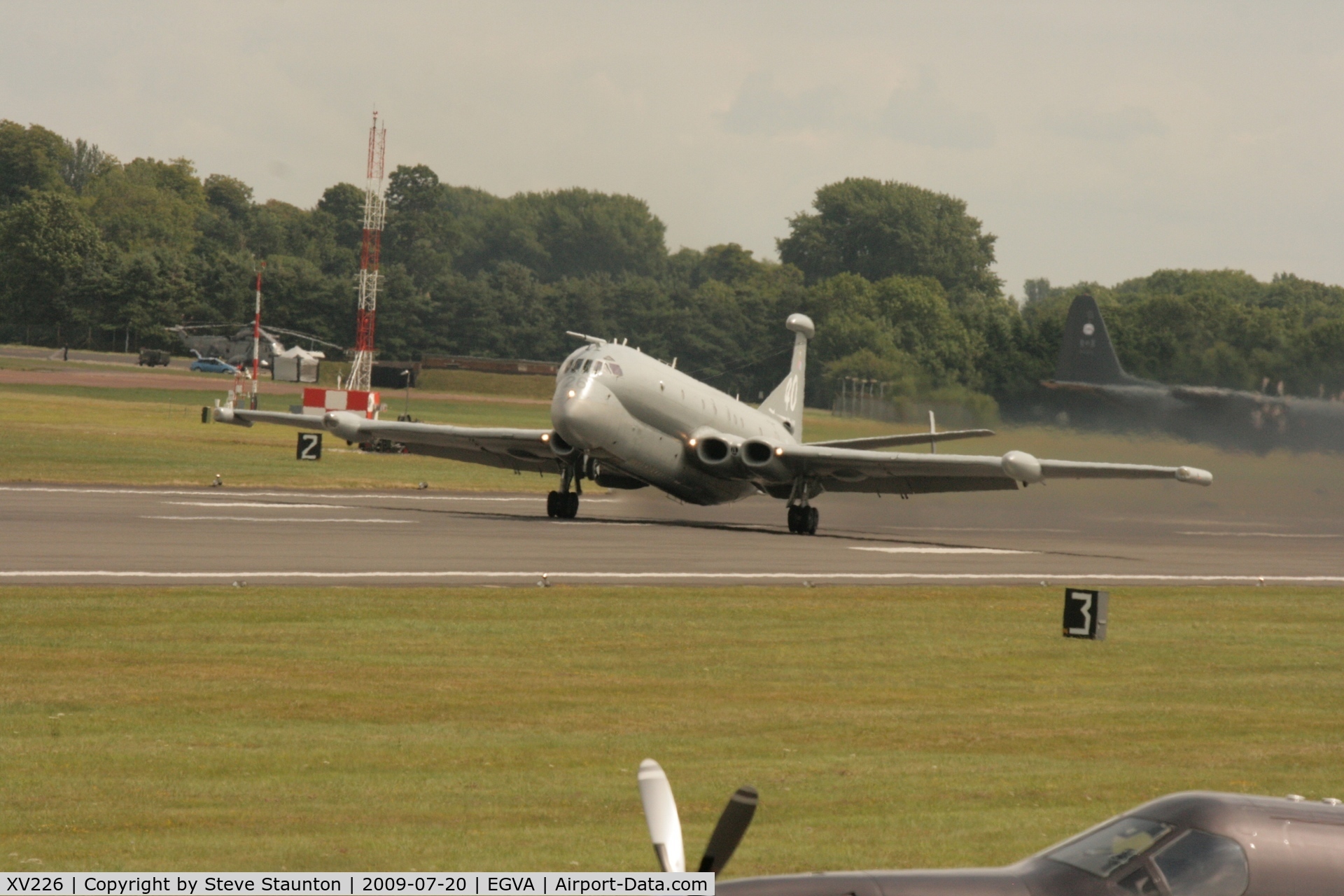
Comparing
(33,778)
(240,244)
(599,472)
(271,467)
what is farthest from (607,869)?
(240,244)

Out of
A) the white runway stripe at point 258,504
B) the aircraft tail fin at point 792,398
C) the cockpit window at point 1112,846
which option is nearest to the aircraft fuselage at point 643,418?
the aircraft tail fin at point 792,398

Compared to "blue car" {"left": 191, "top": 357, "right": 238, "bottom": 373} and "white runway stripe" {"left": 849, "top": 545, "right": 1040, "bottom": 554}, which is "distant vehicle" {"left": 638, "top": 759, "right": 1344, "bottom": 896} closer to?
"white runway stripe" {"left": 849, "top": 545, "right": 1040, "bottom": 554}

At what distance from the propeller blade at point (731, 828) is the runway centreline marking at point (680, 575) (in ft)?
64.9

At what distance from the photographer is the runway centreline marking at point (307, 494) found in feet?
137

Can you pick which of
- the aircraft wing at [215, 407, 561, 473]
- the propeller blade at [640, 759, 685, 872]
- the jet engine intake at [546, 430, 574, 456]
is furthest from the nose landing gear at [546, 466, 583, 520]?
the propeller blade at [640, 759, 685, 872]

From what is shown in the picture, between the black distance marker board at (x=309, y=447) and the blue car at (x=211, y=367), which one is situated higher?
the blue car at (x=211, y=367)

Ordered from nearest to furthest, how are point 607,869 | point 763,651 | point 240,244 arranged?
point 607,869 < point 763,651 < point 240,244

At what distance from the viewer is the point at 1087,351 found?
5331 cm

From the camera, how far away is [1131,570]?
31.4 m

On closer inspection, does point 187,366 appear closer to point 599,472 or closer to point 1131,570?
point 599,472

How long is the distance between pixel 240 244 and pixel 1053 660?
189 metres

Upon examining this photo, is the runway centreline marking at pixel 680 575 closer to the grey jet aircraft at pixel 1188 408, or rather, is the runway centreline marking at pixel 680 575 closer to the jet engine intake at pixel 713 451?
the jet engine intake at pixel 713 451

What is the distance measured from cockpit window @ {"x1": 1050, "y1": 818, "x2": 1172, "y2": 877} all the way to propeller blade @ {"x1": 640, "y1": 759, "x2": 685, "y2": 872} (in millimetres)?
1781

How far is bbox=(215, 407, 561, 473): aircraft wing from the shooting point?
130ft
